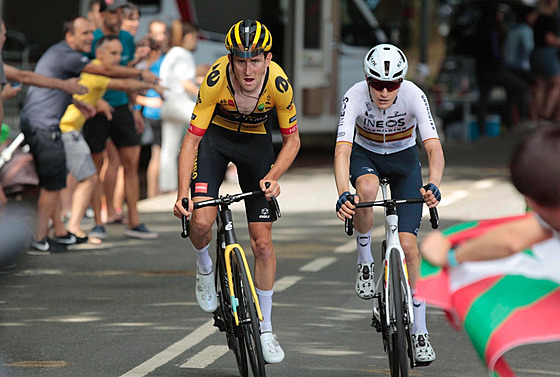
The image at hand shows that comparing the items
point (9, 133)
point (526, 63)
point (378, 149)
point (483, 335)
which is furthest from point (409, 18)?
point (483, 335)

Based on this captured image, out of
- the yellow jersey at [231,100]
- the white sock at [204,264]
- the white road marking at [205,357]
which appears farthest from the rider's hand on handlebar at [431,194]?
the white road marking at [205,357]

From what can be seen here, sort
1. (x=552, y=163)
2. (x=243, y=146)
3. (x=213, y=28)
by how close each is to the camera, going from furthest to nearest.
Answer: (x=213, y=28), (x=243, y=146), (x=552, y=163)

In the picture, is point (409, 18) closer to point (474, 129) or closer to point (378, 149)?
point (474, 129)

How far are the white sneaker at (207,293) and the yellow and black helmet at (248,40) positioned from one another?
1.46 meters

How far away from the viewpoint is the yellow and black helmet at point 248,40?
669cm

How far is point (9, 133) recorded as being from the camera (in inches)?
514

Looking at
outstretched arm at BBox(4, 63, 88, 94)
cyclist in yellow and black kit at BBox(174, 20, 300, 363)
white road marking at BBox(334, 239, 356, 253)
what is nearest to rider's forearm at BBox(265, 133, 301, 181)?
cyclist in yellow and black kit at BBox(174, 20, 300, 363)

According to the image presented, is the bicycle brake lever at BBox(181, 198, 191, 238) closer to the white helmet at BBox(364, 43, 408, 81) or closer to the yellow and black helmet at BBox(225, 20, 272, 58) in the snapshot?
the yellow and black helmet at BBox(225, 20, 272, 58)

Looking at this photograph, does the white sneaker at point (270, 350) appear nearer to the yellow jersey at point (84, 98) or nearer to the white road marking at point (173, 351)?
the white road marking at point (173, 351)

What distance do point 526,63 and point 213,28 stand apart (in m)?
9.69

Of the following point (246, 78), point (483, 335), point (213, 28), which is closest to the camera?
point (483, 335)

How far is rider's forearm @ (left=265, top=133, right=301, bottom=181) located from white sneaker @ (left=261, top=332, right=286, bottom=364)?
86 cm

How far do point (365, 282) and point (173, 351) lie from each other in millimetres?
1227

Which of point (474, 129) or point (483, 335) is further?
point (474, 129)
